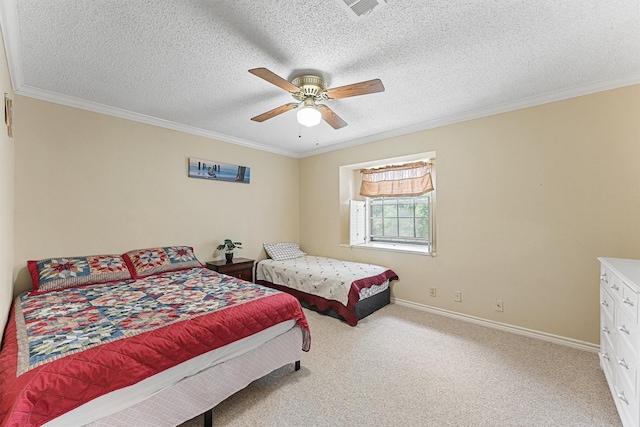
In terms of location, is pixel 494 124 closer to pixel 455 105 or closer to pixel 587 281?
pixel 455 105

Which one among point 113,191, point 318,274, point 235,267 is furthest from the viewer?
point 235,267

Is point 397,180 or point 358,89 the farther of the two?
point 397,180

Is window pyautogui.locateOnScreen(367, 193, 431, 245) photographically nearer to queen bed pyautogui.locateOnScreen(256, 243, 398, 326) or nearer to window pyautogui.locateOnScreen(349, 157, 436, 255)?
window pyautogui.locateOnScreen(349, 157, 436, 255)

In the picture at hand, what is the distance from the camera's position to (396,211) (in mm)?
4348

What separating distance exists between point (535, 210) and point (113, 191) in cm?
455

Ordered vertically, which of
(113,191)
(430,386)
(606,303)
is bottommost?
(430,386)

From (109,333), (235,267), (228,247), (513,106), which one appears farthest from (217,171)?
(513,106)

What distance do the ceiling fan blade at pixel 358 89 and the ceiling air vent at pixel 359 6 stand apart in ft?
1.27

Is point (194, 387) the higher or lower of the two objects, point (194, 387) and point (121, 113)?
the lower

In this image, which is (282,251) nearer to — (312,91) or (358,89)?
(312,91)

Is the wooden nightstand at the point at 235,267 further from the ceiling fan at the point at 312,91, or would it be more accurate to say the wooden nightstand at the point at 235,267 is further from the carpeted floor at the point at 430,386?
the ceiling fan at the point at 312,91

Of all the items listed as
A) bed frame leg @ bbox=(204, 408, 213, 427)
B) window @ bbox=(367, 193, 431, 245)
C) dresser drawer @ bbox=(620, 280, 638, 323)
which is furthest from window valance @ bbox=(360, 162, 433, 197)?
bed frame leg @ bbox=(204, 408, 213, 427)

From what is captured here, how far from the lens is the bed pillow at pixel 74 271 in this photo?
238cm

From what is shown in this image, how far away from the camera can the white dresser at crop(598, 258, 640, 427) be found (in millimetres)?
1415
